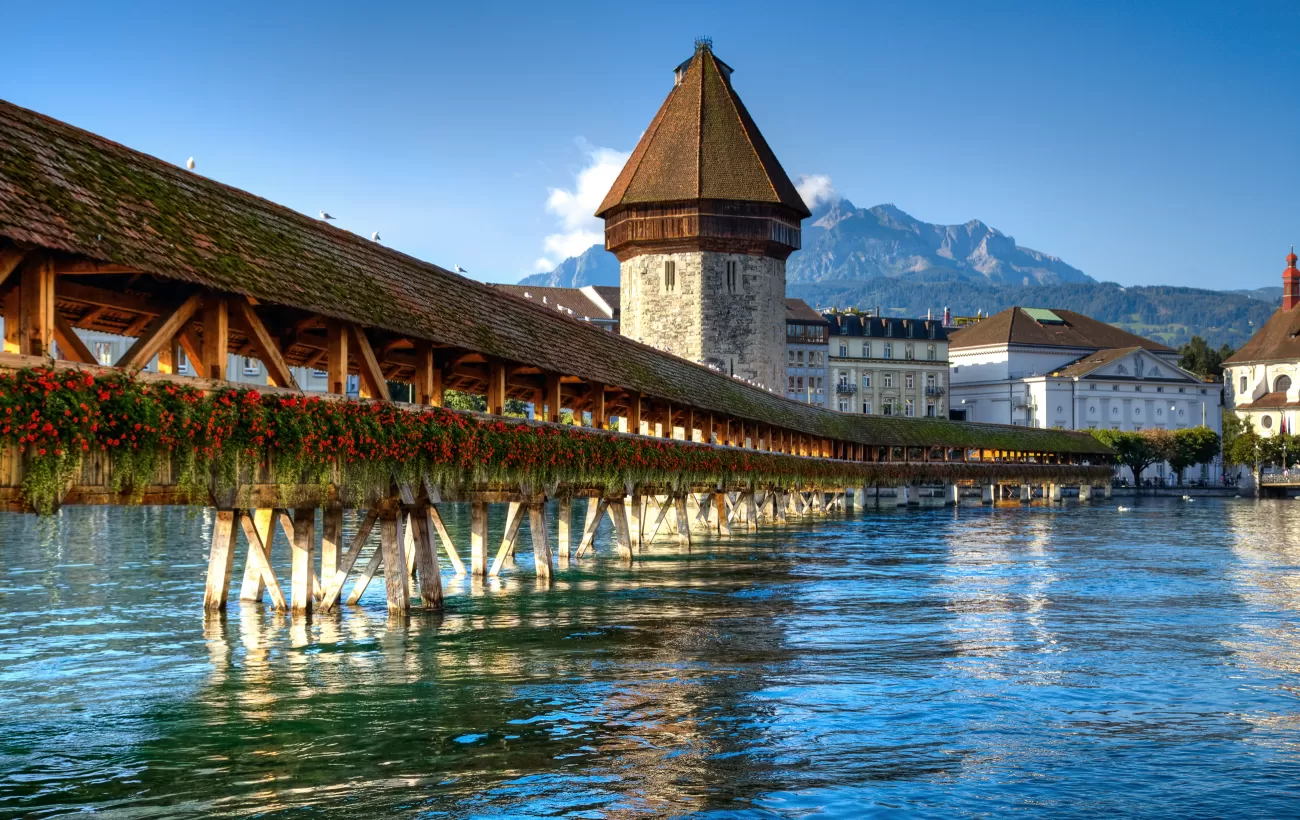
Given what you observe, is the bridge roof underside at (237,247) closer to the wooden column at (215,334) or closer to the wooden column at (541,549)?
the wooden column at (215,334)

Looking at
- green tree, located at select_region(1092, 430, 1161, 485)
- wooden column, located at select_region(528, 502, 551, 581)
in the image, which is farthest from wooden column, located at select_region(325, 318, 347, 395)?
green tree, located at select_region(1092, 430, 1161, 485)

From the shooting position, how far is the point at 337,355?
63.3ft

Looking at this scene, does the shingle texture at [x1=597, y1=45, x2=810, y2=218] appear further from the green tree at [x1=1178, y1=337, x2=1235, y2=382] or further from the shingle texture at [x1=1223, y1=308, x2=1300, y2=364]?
the green tree at [x1=1178, y1=337, x2=1235, y2=382]

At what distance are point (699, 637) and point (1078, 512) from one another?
61575 millimetres

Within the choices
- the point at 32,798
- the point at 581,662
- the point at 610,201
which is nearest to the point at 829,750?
the point at 581,662

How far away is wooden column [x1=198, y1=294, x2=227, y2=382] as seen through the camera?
16172 mm

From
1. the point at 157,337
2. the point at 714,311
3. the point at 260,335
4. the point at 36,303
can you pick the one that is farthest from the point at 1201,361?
the point at 36,303

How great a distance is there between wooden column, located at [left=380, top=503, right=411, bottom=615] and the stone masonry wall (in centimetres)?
4559

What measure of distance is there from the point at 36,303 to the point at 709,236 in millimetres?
52482

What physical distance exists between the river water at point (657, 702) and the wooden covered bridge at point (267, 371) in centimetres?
156

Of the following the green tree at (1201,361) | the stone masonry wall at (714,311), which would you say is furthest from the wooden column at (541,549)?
the green tree at (1201,361)

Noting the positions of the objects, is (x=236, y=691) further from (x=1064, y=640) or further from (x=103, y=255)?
(x=1064, y=640)

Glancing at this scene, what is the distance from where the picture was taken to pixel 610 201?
68500 mm

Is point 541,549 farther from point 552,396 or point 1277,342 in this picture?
point 1277,342
